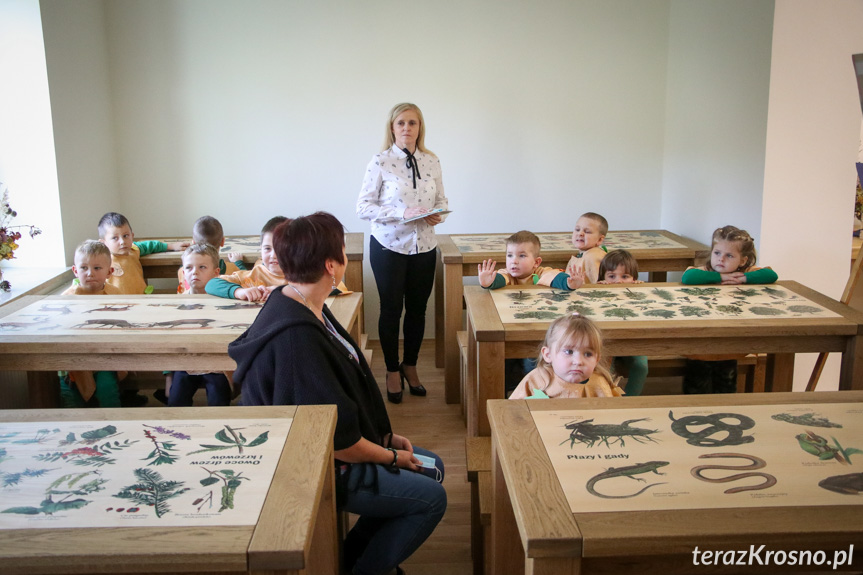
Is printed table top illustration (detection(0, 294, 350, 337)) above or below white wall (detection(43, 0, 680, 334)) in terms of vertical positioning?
below

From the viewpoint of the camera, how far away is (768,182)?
3.55 m

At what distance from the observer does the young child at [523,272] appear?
303 centimetres

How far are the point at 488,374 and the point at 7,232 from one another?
2685 millimetres

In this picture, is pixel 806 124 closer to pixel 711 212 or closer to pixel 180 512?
pixel 711 212

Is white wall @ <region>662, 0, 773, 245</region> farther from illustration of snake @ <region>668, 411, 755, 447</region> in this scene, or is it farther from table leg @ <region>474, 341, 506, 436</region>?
illustration of snake @ <region>668, 411, 755, 447</region>

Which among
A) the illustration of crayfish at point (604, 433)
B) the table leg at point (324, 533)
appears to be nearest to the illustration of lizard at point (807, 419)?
the illustration of crayfish at point (604, 433)

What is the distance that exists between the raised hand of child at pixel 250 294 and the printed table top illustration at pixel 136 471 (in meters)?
1.11

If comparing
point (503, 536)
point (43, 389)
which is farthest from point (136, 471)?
point (43, 389)

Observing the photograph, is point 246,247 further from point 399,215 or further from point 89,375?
point 89,375

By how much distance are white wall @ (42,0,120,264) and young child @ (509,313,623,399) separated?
113 inches

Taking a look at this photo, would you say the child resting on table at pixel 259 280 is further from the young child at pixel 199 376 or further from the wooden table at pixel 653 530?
the wooden table at pixel 653 530

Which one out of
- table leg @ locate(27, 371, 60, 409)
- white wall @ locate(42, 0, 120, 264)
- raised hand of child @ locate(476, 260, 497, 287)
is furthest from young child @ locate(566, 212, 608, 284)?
white wall @ locate(42, 0, 120, 264)

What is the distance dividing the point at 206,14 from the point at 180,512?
396 cm

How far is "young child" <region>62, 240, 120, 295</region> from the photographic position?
10.7 ft
